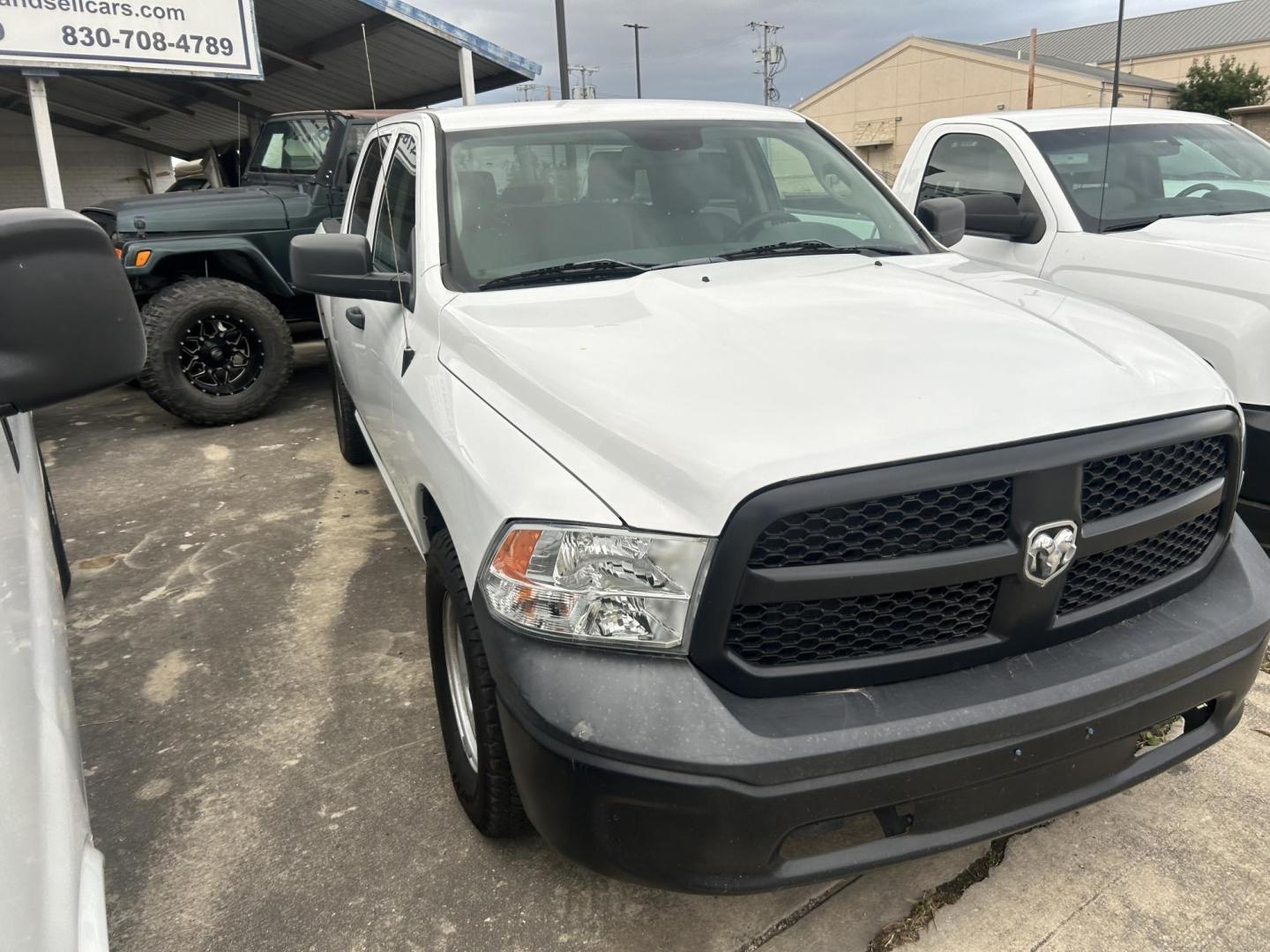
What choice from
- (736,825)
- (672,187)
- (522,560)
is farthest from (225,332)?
(736,825)

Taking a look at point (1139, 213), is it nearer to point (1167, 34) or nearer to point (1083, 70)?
point (1083, 70)

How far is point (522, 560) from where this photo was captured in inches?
68.9

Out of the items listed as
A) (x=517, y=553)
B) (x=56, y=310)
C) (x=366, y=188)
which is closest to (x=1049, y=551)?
(x=517, y=553)

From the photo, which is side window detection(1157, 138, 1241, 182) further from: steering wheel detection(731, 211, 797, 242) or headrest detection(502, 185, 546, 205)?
headrest detection(502, 185, 546, 205)

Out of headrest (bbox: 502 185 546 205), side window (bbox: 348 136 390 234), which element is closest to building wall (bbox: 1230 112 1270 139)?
side window (bbox: 348 136 390 234)

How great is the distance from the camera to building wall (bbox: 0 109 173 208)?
19094 mm

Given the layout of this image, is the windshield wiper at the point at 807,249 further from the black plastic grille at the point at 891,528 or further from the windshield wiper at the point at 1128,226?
the windshield wiper at the point at 1128,226

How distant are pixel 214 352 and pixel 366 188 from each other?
2.80 metres

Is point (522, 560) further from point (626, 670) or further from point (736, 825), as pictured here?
point (736, 825)

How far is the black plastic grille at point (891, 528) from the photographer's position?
162cm

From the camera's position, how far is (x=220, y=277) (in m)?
6.64

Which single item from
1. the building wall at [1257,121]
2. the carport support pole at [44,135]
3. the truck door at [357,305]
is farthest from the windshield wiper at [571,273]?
the building wall at [1257,121]

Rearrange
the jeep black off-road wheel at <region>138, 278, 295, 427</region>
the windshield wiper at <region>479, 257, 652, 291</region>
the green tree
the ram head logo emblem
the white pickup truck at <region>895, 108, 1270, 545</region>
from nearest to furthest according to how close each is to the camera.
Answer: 1. the ram head logo emblem
2. the windshield wiper at <region>479, 257, 652, 291</region>
3. the white pickup truck at <region>895, 108, 1270, 545</region>
4. the jeep black off-road wheel at <region>138, 278, 295, 427</region>
5. the green tree

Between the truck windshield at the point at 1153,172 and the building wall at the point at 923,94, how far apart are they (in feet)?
139
